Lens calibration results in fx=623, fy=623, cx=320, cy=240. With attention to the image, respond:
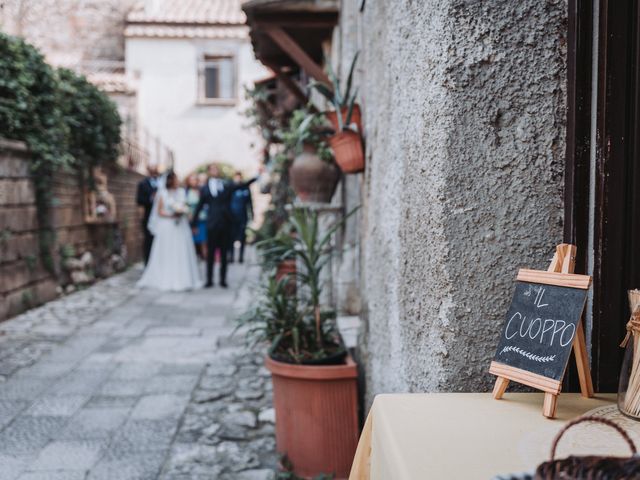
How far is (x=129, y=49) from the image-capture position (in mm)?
17281

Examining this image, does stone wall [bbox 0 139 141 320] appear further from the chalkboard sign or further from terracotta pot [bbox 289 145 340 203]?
the chalkboard sign

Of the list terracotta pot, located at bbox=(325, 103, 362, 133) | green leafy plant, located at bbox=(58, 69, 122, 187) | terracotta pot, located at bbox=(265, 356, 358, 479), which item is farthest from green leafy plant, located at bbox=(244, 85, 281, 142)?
terracotta pot, located at bbox=(265, 356, 358, 479)

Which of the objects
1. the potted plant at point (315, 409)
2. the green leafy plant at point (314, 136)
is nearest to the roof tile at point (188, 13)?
the green leafy plant at point (314, 136)

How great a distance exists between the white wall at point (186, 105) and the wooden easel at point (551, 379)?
16.1m

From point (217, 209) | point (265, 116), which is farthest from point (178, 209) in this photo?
point (265, 116)

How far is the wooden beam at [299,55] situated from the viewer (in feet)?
16.3

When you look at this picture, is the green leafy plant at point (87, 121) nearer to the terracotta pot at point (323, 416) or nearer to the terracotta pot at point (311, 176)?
the terracotta pot at point (311, 176)

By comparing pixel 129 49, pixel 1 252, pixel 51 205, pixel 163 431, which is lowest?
pixel 163 431

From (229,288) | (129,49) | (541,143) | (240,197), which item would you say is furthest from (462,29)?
(129,49)

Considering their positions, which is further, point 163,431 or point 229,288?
point 229,288

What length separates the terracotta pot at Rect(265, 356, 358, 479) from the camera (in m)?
2.85

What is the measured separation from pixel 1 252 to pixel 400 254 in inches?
214

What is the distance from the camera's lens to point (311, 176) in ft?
15.1

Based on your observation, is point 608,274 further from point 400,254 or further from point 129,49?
point 129,49
